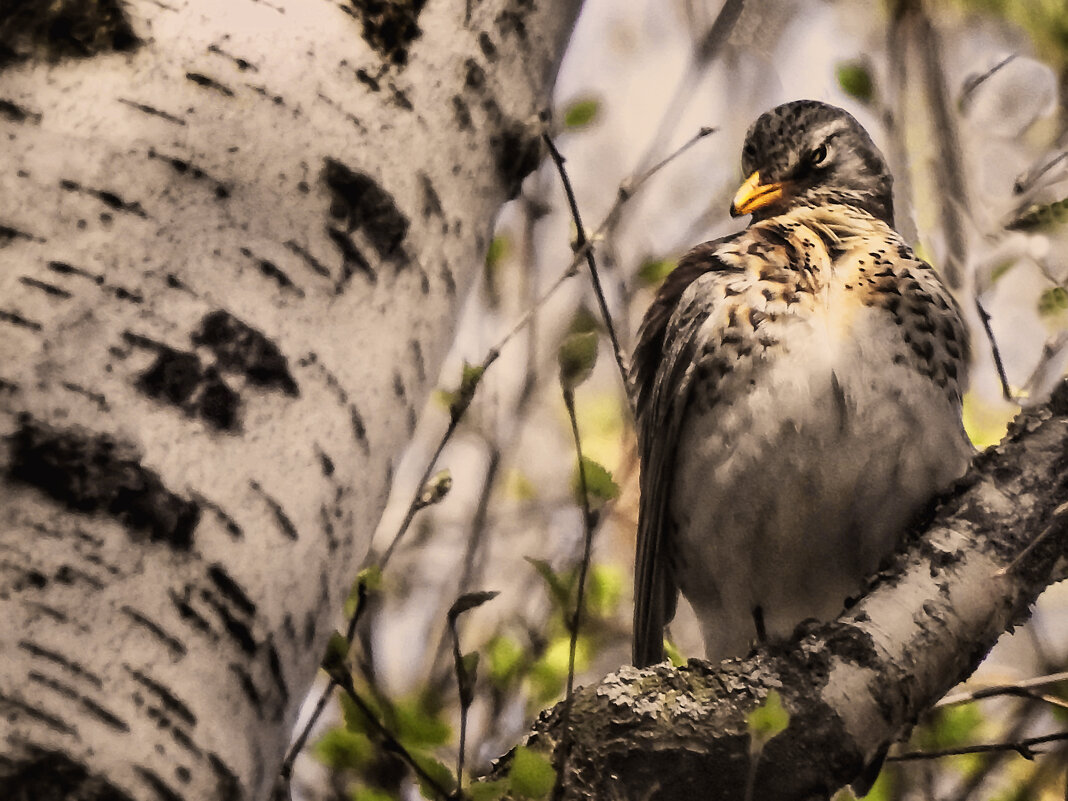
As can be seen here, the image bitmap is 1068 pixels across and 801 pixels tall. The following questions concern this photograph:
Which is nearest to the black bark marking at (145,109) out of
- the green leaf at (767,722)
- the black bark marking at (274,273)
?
the black bark marking at (274,273)

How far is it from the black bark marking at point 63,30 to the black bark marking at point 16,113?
55 millimetres

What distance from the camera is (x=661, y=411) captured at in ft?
9.91

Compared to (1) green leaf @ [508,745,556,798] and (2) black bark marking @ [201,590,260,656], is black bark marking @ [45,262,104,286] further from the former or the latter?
(1) green leaf @ [508,745,556,798]

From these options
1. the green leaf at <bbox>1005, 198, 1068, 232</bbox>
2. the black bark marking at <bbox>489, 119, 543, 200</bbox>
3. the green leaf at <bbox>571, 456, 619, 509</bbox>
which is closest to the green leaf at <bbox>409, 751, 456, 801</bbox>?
the green leaf at <bbox>571, 456, 619, 509</bbox>

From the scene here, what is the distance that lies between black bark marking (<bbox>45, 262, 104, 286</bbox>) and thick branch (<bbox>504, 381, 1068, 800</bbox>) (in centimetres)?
101

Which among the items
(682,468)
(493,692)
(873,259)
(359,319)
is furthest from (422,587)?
(359,319)

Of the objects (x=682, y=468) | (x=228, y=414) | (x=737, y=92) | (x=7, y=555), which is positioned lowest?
(x=7, y=555)

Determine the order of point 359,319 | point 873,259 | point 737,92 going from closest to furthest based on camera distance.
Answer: point 359,319 → point 873,259 → point 737,92

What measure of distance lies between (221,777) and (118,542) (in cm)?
19

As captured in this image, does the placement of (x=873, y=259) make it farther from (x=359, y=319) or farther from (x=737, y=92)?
(x=359, y=319)

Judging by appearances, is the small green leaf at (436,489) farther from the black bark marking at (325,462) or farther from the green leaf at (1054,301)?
the green leaf at (1054,301)

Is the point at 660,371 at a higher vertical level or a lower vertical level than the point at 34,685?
higher

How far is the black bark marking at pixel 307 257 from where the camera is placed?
104 cm

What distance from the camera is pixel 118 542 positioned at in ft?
2.84
